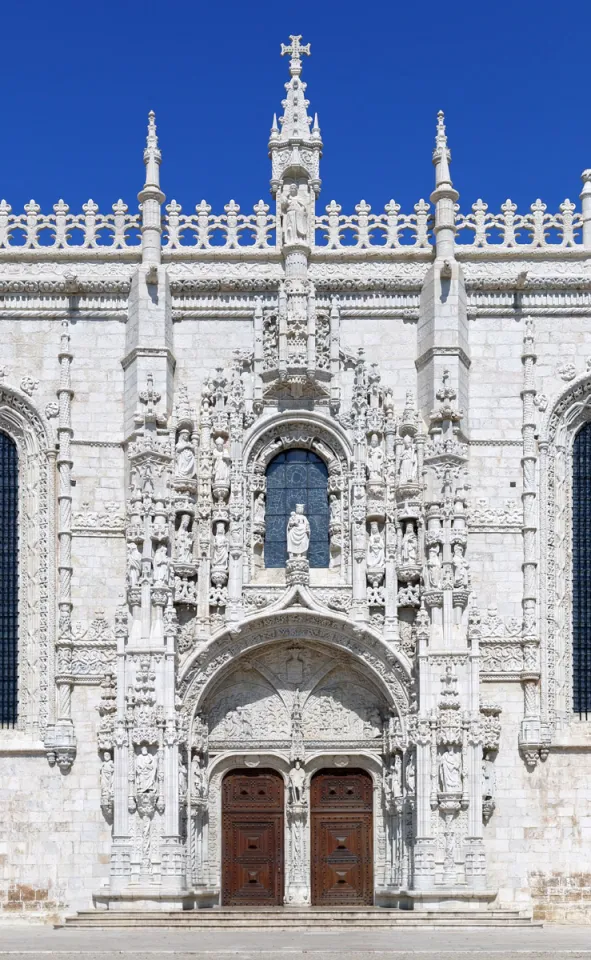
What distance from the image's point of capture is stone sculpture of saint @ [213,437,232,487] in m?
30.7

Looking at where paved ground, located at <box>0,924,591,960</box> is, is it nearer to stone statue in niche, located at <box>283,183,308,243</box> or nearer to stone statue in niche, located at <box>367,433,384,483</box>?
stone statue in niche, located at <box>367,433,384,483</box>

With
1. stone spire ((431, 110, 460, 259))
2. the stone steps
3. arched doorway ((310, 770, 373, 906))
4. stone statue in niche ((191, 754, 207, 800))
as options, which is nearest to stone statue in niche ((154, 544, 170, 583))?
stone statue in niche ((191, 754, 207, 800))

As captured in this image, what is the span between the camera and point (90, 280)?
1253 inches

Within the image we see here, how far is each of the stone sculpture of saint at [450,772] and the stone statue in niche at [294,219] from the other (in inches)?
360

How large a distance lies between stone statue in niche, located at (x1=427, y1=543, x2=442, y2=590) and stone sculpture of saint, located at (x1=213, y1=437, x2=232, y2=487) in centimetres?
358

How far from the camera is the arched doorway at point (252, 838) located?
30.6 m

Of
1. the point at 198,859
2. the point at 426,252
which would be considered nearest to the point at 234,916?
the point at 198,859

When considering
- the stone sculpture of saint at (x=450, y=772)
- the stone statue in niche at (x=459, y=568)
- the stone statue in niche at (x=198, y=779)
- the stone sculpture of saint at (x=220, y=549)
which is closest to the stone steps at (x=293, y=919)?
the stone sculpture of saint at (x=450, y=772)

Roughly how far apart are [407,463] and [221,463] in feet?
10.2

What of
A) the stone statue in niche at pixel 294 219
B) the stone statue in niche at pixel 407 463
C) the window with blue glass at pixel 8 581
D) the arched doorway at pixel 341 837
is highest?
the stone statue in niche at pixel 294 219

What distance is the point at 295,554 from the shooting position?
30.6 meters

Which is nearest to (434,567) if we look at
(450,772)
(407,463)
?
(407,463)

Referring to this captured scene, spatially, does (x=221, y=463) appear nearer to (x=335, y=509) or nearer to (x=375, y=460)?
(x=335, y=509)

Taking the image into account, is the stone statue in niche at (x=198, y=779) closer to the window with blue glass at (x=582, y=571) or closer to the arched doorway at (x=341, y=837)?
the arched doorway at (x=341, y=837)
